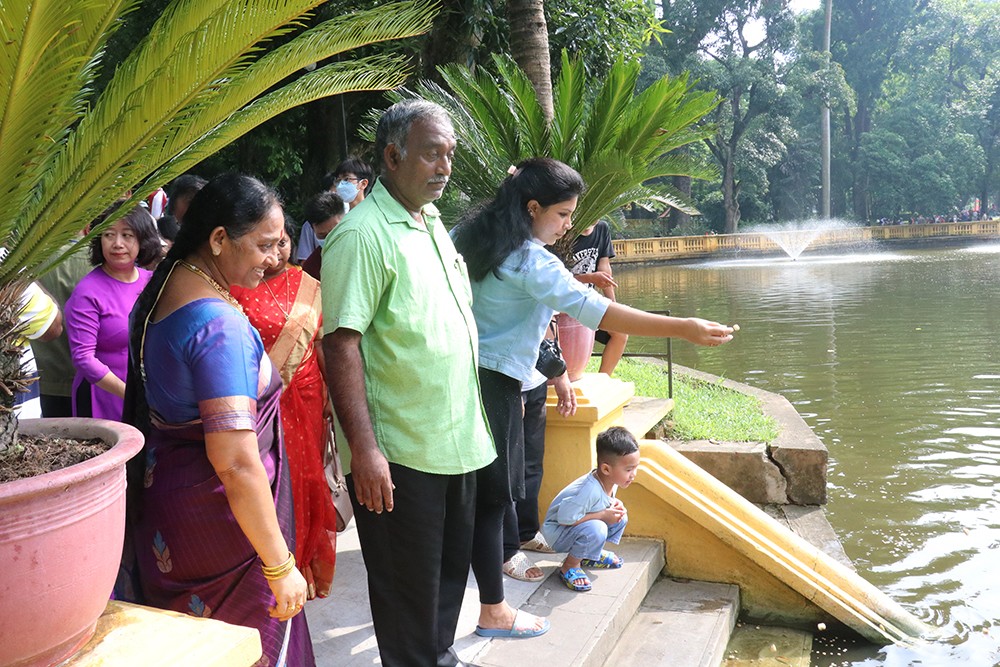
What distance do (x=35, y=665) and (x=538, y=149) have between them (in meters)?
5.06

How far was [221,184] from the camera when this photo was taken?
2068 mm

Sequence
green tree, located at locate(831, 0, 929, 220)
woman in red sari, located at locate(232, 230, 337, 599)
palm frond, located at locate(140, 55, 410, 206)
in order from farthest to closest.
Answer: green tree, located at locate(831, 0, 929, 220)
woman in red sari, located at locate(232, 230, 337, 599)
palm frond, located at locate(140, 55, 410, 206)

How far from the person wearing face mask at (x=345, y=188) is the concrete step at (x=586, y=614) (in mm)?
2002

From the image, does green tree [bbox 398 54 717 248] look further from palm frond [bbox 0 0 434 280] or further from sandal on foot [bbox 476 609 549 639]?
palm frond [bbox 0 0 434 280]

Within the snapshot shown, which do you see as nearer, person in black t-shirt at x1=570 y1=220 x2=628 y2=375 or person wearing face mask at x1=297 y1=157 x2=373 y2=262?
person wearing face mask at x1=297 y1=157 x2=373 y2=262

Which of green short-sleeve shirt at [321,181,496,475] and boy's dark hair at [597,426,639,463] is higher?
green short-sleeve shirt at [321,181,496,475]

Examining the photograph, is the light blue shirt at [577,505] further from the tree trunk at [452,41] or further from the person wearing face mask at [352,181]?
the tree trunk at [452,41]

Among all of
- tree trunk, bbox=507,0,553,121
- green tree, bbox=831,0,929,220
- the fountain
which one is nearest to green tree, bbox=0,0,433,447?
tree trunk, bbox=507,0,553,121

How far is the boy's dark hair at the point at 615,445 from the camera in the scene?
3781 mm

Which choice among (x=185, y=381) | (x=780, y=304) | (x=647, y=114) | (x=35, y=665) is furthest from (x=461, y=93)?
(x=780, y=304)

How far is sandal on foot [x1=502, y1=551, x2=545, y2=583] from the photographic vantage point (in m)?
3.73

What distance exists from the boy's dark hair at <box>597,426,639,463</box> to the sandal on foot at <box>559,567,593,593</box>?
491mm

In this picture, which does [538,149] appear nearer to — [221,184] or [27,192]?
[221,184]

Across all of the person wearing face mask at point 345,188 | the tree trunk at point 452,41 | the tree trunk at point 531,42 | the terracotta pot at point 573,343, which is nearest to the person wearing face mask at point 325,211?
the person wearing face mask at point 345,188
